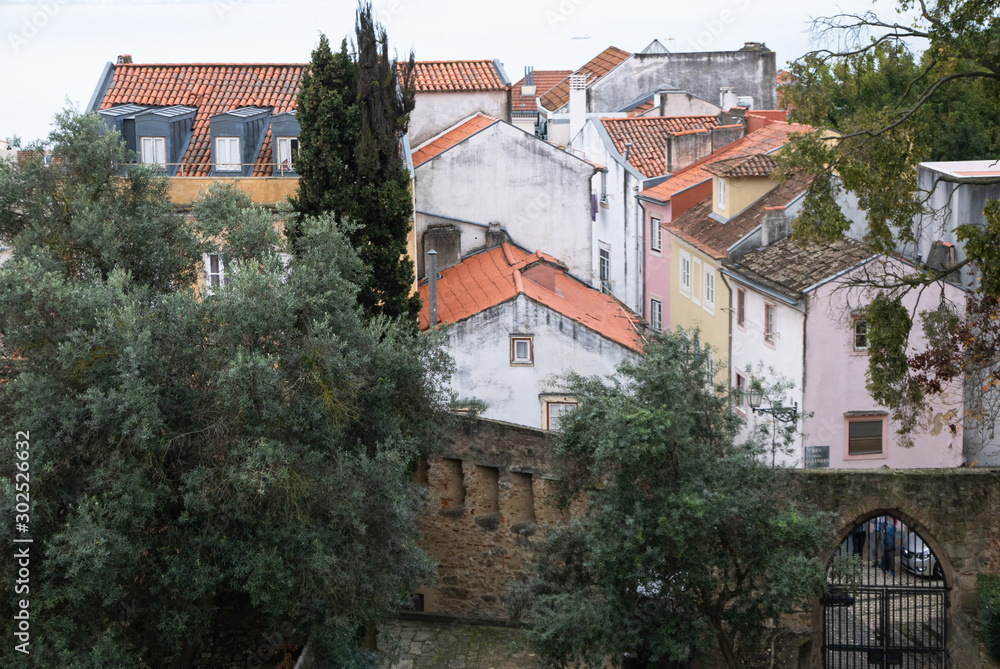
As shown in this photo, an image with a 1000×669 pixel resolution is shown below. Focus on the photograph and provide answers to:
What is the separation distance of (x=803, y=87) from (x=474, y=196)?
17946mm

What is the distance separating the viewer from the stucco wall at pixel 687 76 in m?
49.7

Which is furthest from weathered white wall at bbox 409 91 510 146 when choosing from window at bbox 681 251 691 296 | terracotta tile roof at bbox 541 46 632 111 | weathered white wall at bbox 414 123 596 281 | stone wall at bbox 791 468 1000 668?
stone wall at bbox 791 468 1000 668

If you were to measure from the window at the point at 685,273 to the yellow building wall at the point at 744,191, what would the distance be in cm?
275

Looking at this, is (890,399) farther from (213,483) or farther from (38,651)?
(38,651)

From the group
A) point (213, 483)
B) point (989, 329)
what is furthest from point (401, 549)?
point (989, 329)

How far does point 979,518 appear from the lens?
1733 centimetres

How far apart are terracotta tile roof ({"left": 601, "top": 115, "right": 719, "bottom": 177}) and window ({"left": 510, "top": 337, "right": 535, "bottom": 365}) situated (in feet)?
45.1

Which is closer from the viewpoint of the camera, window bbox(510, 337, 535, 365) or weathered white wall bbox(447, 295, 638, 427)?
weathered white wall bbox(447, 295, 638, 427)

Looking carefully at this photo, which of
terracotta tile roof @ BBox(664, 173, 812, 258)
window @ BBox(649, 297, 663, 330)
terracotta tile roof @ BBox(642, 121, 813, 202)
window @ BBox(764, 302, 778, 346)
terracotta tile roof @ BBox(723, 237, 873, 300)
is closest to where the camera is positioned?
terracotta tile roof @ BBox(723, 237, 873, 300)

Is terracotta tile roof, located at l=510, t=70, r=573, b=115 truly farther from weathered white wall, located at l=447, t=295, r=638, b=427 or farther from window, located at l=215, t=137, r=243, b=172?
window, located at l=215, t=137, r=243, b=172

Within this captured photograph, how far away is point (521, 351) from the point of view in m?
26.4

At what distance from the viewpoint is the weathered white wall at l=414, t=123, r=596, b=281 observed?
33844mm

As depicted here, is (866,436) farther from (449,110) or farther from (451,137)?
(449,110)

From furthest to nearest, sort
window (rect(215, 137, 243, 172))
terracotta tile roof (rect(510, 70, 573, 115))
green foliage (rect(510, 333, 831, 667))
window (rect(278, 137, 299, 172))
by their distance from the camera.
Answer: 1. terracotta tile roof (rect(510, 70, 573, 115))
2. window (rect(215, 137, 243, 172))
3. window (rect(278, 137, 299, 172))
4. green foliage (rect(510, 333, 831, 667))
